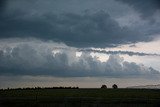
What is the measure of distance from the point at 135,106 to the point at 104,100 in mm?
3968

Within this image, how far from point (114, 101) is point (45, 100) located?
30.5 ft

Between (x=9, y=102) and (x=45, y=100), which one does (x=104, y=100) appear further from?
(x=9, y=102)

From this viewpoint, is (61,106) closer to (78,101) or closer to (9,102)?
(78,101)

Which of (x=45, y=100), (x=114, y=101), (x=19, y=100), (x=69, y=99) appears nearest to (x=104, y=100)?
(x=114, y=101)

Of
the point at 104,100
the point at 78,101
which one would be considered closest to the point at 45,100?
the point at 78,101

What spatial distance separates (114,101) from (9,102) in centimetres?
1402

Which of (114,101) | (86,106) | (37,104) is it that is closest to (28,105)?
(37,104)

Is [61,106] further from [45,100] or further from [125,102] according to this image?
[125,102]

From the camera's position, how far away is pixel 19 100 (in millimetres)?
52750

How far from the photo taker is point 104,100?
5044 cm

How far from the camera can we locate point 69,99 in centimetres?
5153

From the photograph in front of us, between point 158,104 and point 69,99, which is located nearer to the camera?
point 158,104

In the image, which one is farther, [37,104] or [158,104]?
[37,104]

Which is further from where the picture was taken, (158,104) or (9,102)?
(9,102)
